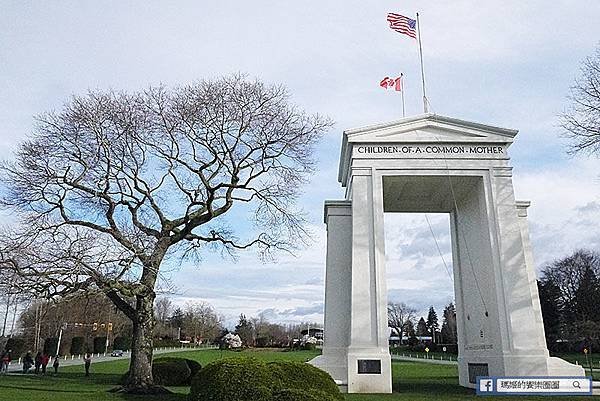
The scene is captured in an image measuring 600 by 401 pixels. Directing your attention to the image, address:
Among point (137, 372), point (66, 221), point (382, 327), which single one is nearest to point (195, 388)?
point (137, 372)

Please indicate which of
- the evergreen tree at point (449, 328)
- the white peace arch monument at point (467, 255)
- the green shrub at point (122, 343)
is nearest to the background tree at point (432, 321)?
the evergreen tree at point (449, 328)

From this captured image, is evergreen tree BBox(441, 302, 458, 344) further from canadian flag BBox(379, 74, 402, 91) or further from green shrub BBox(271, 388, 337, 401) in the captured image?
green shrub BBox(271, 388, 337, 401)

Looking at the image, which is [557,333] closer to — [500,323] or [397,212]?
[397,212]

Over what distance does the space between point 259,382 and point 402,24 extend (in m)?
18.5

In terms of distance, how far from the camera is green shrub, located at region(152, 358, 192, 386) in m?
25.8

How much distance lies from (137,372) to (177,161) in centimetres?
854

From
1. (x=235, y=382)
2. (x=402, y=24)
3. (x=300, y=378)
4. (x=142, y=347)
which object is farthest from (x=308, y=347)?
(x=235, y=382)

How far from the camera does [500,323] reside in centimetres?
2202

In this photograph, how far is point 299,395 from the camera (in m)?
11.0

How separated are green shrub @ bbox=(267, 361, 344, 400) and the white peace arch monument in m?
8.26

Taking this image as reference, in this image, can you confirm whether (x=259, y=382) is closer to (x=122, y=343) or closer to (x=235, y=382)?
(x=235, y=382)

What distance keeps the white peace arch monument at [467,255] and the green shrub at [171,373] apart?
24.6 ft

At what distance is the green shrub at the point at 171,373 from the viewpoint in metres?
25.8

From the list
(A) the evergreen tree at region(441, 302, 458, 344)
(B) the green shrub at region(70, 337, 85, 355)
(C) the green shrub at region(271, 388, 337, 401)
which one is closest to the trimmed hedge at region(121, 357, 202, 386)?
(C) the green shrub at region(271, 388, 337, 401)
